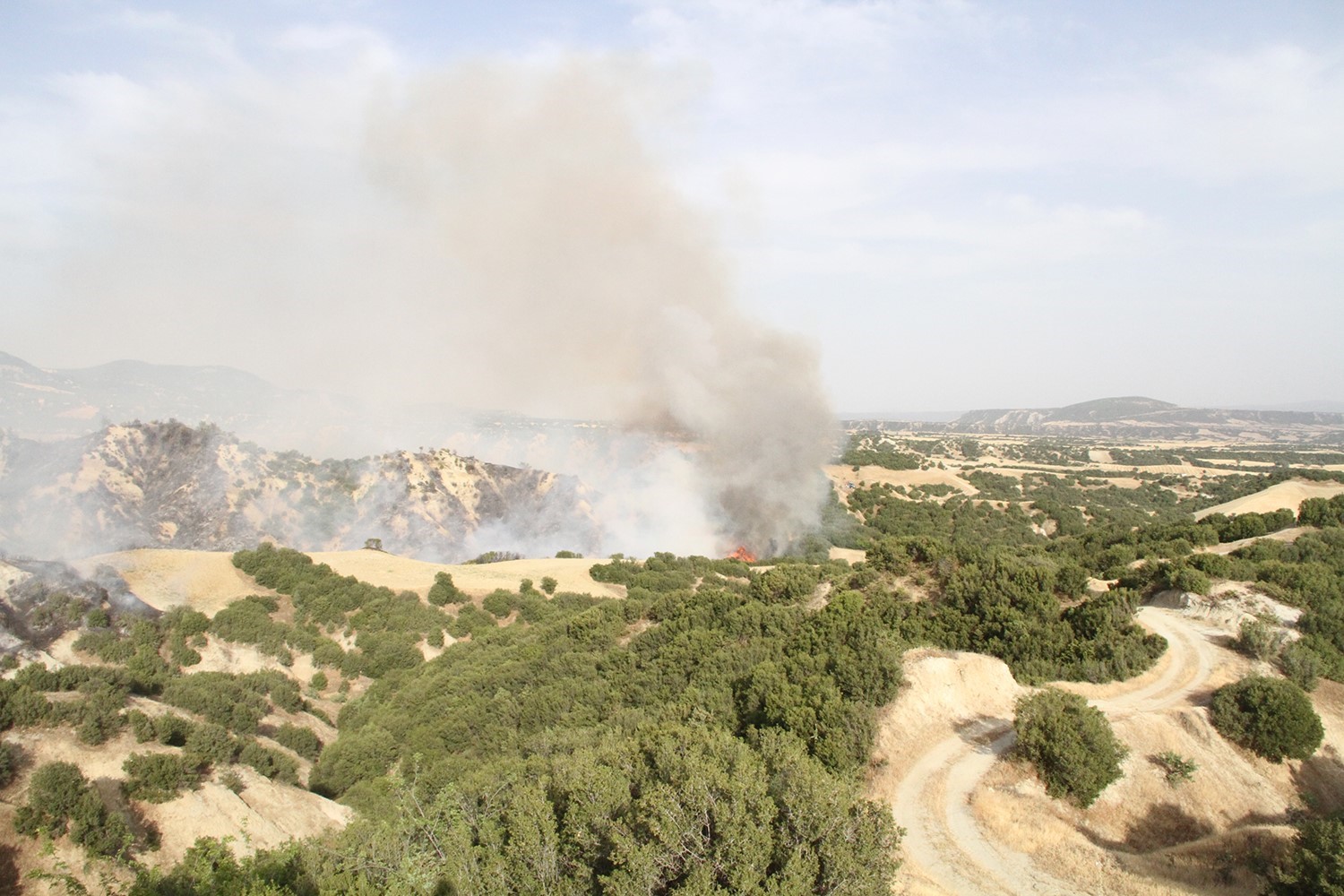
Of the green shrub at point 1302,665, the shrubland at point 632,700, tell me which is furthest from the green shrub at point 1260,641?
the green shrub at point 1302,665

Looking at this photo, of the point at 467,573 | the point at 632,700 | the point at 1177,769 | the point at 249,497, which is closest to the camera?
the point at 1177,769

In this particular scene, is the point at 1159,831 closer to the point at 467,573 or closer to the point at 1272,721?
the point at 1272,721

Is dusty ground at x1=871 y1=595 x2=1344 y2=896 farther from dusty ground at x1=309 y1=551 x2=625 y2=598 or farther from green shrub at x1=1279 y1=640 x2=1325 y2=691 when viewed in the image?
dusty ground at x1=309 y1=551 x2=625 y2=598

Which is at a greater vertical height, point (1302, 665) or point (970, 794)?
point (1302, 665)

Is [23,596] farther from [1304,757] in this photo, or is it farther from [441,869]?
[1304,757]

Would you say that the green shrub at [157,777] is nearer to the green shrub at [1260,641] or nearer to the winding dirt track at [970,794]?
the winding dirt track at [970,794]

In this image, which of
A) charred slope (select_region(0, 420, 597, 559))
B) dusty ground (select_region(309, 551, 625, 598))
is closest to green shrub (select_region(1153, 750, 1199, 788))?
dusty ground (select_region(309, 551, 625, 598))

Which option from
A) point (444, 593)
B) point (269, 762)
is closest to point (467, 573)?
point (444, 593)
